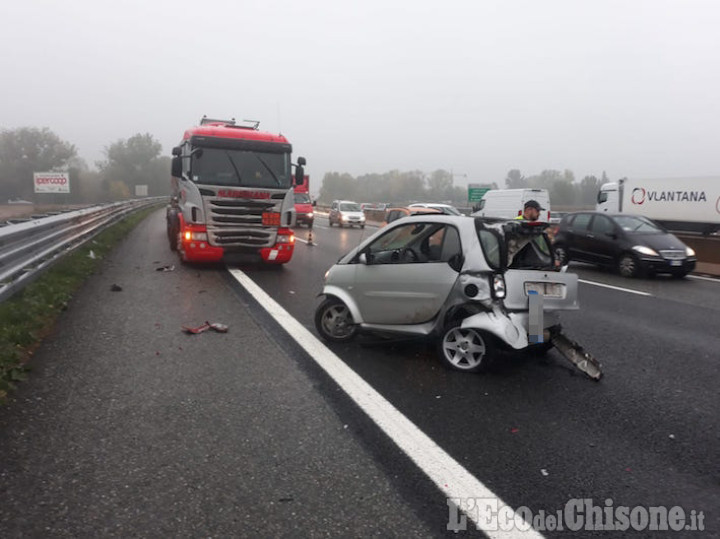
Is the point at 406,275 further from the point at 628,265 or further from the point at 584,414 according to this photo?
the point at 628,265

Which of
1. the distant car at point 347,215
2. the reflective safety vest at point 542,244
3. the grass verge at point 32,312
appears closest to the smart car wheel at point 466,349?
the reflective safety vest at point 542,244

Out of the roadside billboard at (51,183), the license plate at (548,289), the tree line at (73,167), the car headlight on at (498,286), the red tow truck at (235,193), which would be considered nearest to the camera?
the car headlight on at (498,286)

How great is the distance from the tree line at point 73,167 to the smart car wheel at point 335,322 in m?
89.8

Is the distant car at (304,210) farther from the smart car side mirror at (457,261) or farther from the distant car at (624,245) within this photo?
the smart car side mirror at (457,261)

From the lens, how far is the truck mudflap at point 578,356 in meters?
4.91

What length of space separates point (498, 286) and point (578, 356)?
1117mm

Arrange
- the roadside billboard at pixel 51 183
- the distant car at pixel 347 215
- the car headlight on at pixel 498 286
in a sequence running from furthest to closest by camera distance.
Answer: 1. the roadside billboard at pixel 51 183
2. the distant car at pixel 347 215
3. the car headlight on at pixel 498 286

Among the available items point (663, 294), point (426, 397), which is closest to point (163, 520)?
point (426, 397)

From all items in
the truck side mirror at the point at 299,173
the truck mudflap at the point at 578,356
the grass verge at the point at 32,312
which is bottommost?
the truck mudflap at the point at 578,356

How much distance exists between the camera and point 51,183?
70000 millimetres

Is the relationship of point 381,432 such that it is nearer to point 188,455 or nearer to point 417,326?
point 188,455

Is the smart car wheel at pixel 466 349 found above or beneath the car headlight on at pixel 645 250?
beneath

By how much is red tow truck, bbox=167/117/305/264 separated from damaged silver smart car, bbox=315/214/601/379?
5.72 metres

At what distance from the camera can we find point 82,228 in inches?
486
